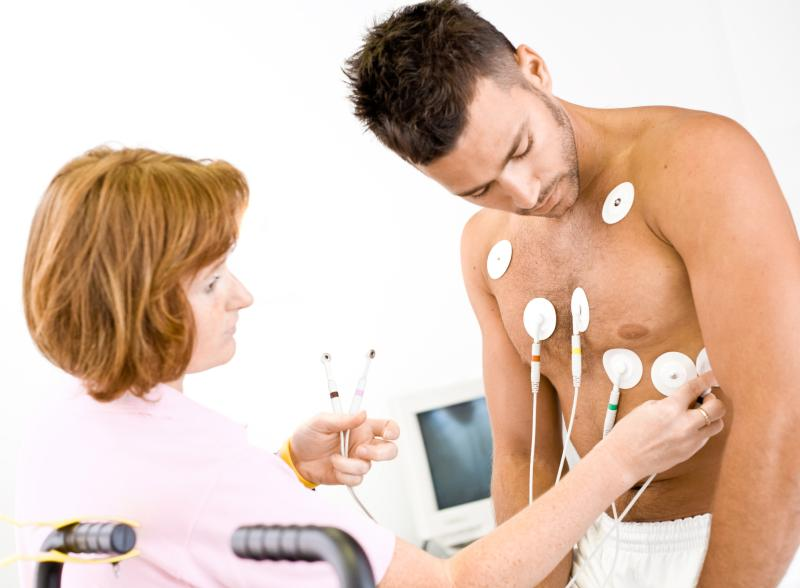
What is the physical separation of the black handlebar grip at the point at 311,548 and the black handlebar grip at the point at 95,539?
0.10 meters

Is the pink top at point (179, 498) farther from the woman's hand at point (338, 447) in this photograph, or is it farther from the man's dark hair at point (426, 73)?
the man's dark hair at point (426, 73)

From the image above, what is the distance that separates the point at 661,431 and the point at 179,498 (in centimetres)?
59

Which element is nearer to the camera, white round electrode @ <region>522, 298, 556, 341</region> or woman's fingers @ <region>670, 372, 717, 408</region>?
woman's fingers @ <region>670, 372, 717, 408</region>

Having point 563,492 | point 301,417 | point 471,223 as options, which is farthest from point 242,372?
point 563,492

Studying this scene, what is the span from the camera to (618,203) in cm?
138

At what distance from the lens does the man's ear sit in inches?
55.8

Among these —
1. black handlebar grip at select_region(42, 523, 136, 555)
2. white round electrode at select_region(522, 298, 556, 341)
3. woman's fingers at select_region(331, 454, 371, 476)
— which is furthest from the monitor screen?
black handlebar grip at select_region(42, 523, 136, 555)

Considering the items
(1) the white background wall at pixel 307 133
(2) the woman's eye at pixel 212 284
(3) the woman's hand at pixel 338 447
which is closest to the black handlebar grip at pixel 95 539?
(2) the woman's eye at pixel 212 284

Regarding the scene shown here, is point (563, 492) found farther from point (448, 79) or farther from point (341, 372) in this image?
point (341, 372)

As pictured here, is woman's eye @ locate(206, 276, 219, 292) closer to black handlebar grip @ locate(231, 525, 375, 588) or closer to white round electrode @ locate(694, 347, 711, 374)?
black handlebar grip @ locate(231, 525, 375, 588)

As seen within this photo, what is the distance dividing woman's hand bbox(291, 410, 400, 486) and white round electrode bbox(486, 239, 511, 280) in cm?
38

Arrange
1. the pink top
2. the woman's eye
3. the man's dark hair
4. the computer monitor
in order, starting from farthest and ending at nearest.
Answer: the computer monitor, the man's dark hair, the woman's eye, the pink top

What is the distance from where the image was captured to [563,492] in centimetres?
107

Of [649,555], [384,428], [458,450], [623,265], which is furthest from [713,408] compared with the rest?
[458,450]
